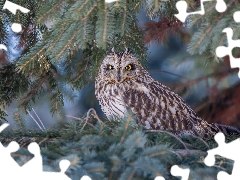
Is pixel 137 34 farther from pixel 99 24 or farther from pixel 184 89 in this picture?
pixel 184 89

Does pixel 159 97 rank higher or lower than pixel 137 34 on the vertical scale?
lower

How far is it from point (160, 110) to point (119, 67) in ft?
0.90

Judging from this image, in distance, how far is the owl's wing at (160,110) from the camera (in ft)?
7.02

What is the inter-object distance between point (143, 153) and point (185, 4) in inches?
20.8

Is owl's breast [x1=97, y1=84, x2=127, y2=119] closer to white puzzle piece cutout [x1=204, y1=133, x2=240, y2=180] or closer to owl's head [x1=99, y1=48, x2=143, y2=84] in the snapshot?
owl's head [x1=99, y1=48, x2=143, y2=84]

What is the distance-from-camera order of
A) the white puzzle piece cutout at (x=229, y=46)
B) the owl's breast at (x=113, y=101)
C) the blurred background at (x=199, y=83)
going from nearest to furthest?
the white puzzle piece cutout at (x=229, y=46) → the owl's breast at (x=113, y=101) → the blurred background at (x=199, y=83)

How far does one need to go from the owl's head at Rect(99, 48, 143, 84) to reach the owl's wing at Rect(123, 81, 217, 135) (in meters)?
0.06

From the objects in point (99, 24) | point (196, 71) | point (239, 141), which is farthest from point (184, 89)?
point (239, 141)

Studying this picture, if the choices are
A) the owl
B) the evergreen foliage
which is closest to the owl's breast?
the owl

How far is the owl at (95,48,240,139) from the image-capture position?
214 cm

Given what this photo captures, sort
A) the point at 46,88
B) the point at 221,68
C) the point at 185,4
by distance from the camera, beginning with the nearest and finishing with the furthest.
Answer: the point at 185,4 → the point at 46,88 → the point at 221,68

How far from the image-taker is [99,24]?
64.8 inches
